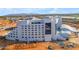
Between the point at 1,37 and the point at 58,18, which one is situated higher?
the point at 58,18

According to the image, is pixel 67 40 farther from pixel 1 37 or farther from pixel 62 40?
pixel 1 37
